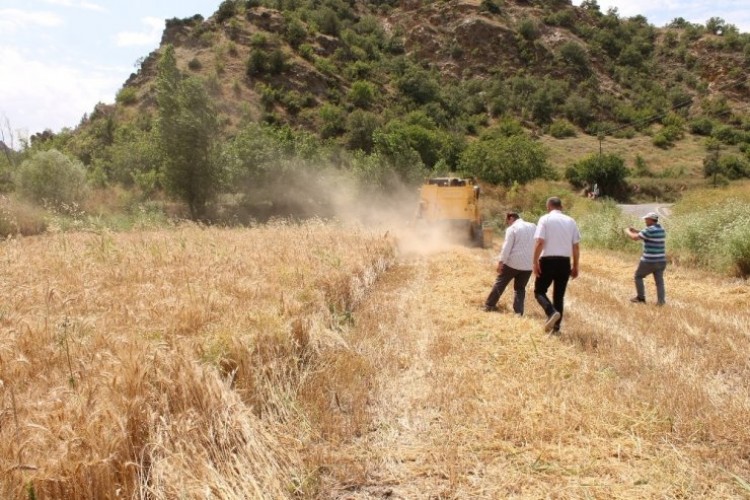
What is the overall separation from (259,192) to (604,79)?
81.7 metres

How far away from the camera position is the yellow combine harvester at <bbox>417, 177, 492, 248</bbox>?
18375mm

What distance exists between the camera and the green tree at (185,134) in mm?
28828

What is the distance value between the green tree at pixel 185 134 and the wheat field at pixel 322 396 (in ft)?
76.4

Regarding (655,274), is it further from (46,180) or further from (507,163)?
(46,180)

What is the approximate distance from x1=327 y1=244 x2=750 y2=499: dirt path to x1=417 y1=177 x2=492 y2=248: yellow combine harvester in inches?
419

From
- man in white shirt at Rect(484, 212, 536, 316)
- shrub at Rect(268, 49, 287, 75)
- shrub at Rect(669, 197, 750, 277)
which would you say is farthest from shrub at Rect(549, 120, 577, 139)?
man in white shirt at Rect(484, 212, 536, 316)

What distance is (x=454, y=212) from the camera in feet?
61.1

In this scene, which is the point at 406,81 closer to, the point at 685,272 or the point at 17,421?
the point at 685,272

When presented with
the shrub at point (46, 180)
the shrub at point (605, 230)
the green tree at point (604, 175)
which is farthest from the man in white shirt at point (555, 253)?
the green tree at point (604, 175)

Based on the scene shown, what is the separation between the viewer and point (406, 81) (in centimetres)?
7494

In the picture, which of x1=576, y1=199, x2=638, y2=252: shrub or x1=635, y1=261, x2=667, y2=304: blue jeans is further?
x1=576, y1=199, x2=638, y2=252: shrub

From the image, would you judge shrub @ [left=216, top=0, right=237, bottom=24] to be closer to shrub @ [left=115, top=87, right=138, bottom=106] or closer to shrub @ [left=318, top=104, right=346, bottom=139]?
shrub @ [left=115, top=87, right=138, bottom=106]

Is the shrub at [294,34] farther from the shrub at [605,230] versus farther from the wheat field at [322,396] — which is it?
the wheat field at [322,396]

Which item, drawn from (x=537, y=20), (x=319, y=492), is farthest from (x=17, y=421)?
(x=537, y=20)
